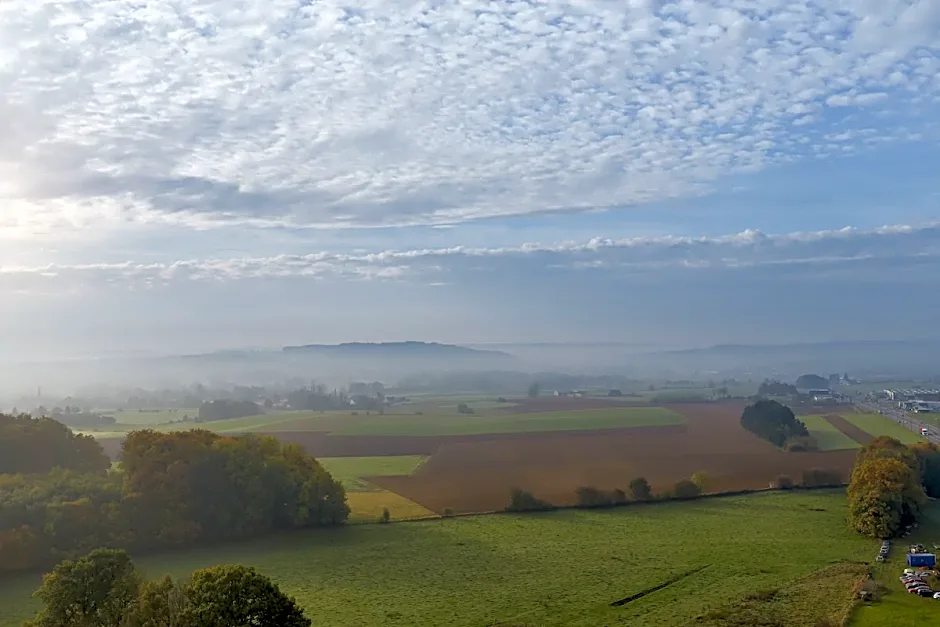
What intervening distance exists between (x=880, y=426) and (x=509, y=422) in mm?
49690

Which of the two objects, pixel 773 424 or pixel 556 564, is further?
pixel 773 424

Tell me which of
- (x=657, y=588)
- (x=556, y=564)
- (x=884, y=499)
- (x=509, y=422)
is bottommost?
(x=556, y=564)

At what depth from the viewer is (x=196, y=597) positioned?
22219 mm

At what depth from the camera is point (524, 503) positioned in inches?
2188

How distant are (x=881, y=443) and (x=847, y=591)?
109 feet

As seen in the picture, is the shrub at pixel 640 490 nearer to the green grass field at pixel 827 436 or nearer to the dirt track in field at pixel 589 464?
the dirt track in field at pixel 589 464

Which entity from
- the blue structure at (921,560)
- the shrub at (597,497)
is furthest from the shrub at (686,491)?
the blue structure at (921,560)

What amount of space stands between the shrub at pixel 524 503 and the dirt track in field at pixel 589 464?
1.25m

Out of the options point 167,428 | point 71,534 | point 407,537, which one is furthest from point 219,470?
point 167,428

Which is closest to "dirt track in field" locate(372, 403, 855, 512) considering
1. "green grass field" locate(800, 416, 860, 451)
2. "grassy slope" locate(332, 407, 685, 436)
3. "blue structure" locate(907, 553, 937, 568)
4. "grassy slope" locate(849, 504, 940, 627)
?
"green grass field" locate(800, 416, 860, 451)

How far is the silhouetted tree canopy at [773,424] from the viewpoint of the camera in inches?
3346

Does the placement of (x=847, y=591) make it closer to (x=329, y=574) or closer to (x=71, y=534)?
(x=329, y=574)

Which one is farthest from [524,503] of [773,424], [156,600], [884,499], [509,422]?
[509,422]

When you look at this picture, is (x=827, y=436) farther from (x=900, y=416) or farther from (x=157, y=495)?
(x=157, y=495)
